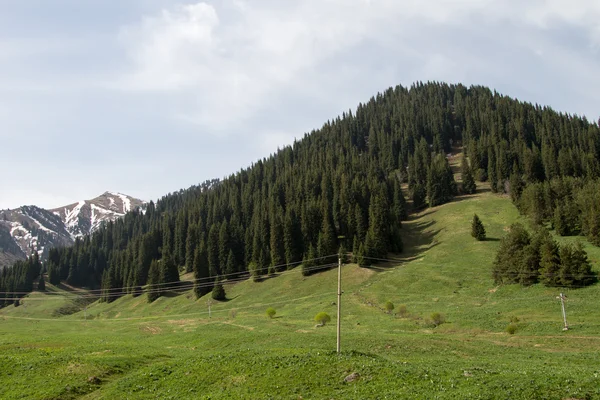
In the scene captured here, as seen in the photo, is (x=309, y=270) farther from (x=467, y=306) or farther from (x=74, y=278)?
(x=74, y=278)

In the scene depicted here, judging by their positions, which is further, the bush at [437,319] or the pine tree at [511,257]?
the pine tree at [511,257]

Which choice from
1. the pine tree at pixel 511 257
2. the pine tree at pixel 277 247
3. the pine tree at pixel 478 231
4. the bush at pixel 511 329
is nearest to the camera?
the bush at pixel 511 329

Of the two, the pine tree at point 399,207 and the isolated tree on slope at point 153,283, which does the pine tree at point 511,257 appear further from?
the isolated tree on slope at point 153,283

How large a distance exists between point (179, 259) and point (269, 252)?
5896cm

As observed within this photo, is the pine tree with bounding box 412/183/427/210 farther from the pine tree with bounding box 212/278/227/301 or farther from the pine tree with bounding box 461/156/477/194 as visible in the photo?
the pine tree with bounding box 212/278/227/301

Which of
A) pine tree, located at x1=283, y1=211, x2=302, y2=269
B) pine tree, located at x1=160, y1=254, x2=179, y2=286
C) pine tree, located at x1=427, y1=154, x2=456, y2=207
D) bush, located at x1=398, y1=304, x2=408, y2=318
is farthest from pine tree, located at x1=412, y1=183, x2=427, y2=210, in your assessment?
bush, located at x1=398, y1=304, x2=408, y2=318

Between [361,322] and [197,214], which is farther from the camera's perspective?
[197,214]

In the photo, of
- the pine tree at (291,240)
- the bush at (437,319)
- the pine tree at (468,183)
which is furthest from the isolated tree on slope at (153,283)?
the pine tree at (468,183)

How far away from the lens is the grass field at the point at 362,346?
24828mm

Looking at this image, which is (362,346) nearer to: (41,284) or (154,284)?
(154,284)

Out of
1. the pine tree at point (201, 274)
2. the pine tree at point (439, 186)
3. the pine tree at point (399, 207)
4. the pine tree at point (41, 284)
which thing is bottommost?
the pine tree at point (41, 284)

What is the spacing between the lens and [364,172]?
188875 millimetres

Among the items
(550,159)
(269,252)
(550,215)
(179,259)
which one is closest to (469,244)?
(550,215)

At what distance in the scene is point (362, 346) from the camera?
4206 cm
